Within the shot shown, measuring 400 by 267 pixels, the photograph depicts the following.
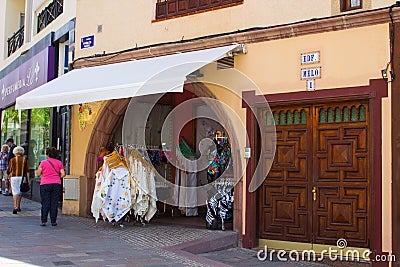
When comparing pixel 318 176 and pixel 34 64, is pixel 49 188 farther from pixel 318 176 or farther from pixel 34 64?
pixel 34 64

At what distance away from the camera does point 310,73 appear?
840cm

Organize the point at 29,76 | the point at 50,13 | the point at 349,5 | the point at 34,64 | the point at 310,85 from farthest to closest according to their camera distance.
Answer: the point at 50,13 < the point at 29,76 < the point at 34,64 < the point at 310,85 < the point at 349,5

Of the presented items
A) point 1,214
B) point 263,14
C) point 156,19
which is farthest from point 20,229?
point 263,14

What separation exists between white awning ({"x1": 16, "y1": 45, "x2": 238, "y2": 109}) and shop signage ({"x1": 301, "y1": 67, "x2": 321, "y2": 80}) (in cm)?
126

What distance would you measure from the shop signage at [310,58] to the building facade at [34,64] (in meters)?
5.88

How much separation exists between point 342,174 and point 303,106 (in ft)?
4.03

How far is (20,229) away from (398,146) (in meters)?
6.42

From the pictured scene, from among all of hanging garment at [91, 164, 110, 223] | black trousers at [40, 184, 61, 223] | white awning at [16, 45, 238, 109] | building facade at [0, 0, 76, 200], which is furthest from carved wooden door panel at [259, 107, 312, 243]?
building facade at [0, 0, 76, 200]

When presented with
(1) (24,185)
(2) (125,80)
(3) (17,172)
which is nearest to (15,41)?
(3) (17,172)

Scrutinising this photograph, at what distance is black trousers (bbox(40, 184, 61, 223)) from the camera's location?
10022 mm

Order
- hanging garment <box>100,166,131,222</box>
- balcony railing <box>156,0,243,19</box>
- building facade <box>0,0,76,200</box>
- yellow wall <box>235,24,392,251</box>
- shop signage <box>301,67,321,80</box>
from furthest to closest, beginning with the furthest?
1. building facade <box>0,0,76,200</box>
2. hanging garment <box>100,166,131,222</box>
3. balcony railing <box>156,0,243,19</box>
4. shop signage <box>301,67,321,80</box>
5. yellow wall <box>235,24,392,251</box>

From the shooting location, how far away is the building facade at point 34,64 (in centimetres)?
1312

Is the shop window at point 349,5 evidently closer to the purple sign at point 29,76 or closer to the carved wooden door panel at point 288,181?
the carved wooden door panel at point 288,181

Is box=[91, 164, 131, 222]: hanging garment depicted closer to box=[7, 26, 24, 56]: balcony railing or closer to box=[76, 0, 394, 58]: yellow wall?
box=[76, 0, 394, 58]: yellow wall
